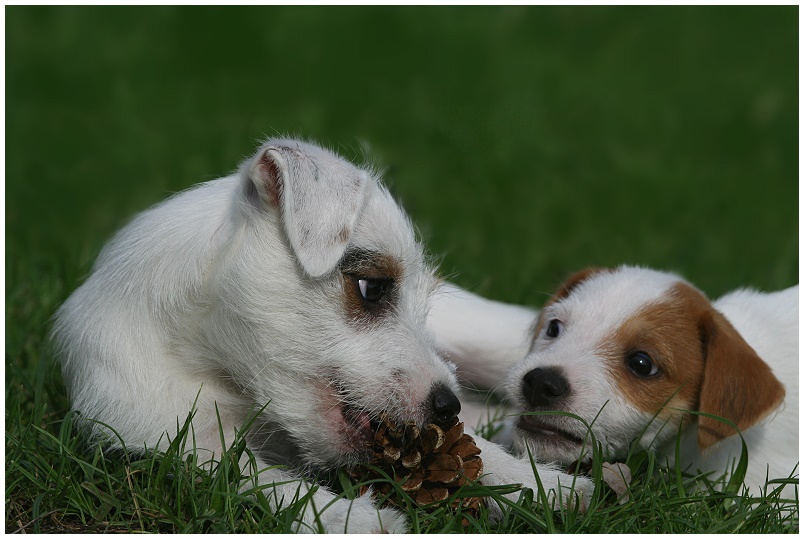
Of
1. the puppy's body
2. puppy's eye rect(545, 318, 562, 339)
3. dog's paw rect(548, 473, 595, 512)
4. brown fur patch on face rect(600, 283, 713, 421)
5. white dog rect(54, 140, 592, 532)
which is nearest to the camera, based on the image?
dog's paw rect(548, 473, 595, 512)

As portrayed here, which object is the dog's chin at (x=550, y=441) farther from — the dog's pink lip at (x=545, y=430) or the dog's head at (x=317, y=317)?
the dog's head at (x=317, y=317)

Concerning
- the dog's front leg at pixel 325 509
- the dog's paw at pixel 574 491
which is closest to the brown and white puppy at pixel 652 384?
the dog's paw at pixel 574 491

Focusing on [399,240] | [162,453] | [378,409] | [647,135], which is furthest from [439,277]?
[647,135]

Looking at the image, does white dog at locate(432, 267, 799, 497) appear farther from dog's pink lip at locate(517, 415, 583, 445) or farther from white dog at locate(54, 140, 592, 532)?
white dog at locate(54, 140, 592, 532)

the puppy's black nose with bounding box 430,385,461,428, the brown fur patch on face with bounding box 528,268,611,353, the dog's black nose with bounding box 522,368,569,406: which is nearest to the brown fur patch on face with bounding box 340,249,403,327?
the puppy's black nose with bounding box 430,385,461,428

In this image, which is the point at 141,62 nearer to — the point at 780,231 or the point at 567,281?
the point at 780,231

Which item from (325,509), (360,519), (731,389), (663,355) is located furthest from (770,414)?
(325,509)

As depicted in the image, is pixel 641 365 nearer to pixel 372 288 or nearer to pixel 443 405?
pixel 443 405

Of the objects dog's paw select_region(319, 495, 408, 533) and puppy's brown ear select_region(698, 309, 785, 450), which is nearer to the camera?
dog's paw select_region(319, 495, 408, 533)

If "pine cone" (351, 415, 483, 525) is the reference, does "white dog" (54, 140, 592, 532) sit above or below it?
above
